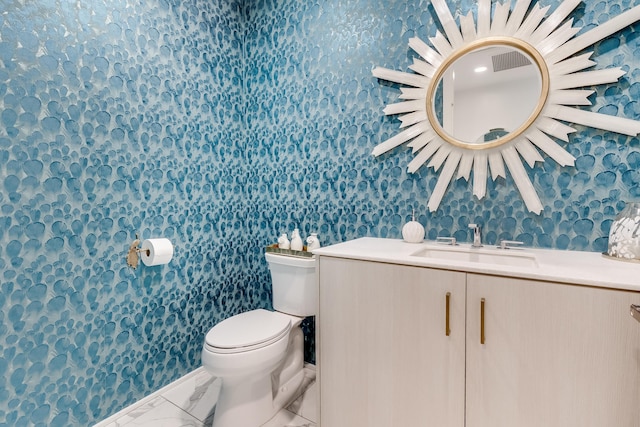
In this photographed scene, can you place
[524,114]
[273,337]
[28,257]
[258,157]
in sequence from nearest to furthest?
[28,257] → [524,114] → [273,337] → [258,157]

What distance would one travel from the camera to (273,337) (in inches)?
61.5

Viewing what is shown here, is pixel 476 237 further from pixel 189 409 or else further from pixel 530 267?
pixel 189 409

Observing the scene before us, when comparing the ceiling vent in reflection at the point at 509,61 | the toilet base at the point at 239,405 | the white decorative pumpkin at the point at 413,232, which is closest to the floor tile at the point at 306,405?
the toilet base at the point at 239,405

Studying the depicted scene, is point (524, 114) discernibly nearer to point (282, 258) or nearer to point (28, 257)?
point (282, 258)

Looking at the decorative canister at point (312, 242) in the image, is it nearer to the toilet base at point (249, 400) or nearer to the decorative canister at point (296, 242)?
the decorative canister at point (296, 242)

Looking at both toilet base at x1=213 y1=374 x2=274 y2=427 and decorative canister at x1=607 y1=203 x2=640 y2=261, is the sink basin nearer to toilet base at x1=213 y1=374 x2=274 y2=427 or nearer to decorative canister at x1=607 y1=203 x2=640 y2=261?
decorative canister at x1=607 y1=203 x2=640 y2=261

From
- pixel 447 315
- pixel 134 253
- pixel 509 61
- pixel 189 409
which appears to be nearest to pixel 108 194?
pixel 134 253

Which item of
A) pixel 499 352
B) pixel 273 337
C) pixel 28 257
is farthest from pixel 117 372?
A: pixel 499 352

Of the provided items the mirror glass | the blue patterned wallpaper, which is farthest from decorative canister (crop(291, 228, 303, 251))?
the mirror glass

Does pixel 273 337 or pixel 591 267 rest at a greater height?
pixel 591 267

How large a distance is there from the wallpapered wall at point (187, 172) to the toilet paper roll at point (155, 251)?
0.34 ft

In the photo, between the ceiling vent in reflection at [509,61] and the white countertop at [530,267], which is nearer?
the white countertop at [530,267]

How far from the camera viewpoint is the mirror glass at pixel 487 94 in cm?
146

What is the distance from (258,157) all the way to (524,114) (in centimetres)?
165
